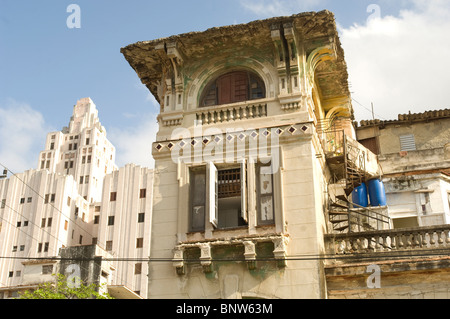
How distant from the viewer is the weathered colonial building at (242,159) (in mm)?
18469

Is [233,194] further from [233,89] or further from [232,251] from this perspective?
[233,89]

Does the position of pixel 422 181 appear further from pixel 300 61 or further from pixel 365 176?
pixel 300 61

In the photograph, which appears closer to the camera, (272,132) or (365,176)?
(272,132)

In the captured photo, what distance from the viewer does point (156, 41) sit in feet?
71.7

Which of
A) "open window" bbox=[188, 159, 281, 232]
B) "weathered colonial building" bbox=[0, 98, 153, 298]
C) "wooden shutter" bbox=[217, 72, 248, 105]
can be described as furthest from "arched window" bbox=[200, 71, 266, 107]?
"weathered colonial building" bbox=[0, 98, 153, 298]

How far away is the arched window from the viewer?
2166cm

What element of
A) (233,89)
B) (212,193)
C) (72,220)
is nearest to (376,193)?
(233,89)

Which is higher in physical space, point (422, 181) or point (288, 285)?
point (422, 181)

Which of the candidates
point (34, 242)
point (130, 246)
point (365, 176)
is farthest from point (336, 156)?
point (34, 242)

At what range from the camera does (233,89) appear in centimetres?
2186

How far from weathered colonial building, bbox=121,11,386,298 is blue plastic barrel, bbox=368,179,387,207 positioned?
6.37ft

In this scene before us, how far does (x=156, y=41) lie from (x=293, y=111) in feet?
17.4

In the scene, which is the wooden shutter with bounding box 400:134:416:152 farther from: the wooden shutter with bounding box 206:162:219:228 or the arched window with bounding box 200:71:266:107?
the wooden shutter with bounding box 206:162:219:228

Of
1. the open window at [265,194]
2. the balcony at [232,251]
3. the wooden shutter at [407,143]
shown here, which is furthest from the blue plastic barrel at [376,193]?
the wooden shutter at [407,143]
